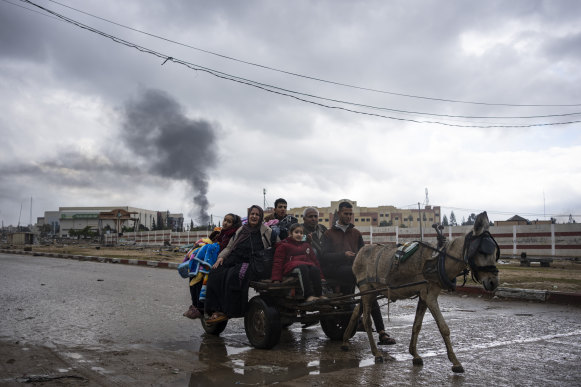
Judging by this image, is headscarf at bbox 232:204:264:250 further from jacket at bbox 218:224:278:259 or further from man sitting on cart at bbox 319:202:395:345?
man sitting on cart at bbox 319:202:395:345

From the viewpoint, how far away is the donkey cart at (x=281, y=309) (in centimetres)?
563

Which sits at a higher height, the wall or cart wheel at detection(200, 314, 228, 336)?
the wall

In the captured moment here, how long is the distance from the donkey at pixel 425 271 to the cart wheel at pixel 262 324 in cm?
92

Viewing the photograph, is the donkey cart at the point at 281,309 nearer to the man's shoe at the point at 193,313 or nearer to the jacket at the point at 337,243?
the jacket at the point at 337,243

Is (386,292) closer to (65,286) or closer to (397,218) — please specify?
(65,286)

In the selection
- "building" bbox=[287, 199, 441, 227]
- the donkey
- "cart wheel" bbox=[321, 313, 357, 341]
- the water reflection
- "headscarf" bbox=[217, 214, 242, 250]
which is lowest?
the water reflection

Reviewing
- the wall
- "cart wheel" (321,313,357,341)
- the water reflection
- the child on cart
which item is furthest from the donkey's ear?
the wall

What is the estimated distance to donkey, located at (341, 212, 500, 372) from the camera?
14.7 ft

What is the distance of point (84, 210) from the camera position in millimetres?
158875

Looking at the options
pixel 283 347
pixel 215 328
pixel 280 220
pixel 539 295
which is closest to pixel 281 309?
pixel 283 347

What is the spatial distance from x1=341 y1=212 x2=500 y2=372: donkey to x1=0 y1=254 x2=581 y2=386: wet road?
17.0 inches

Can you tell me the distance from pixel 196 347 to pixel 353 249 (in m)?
2.52

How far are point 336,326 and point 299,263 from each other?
1.34 meters

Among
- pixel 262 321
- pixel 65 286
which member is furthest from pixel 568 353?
pixel 65 286
